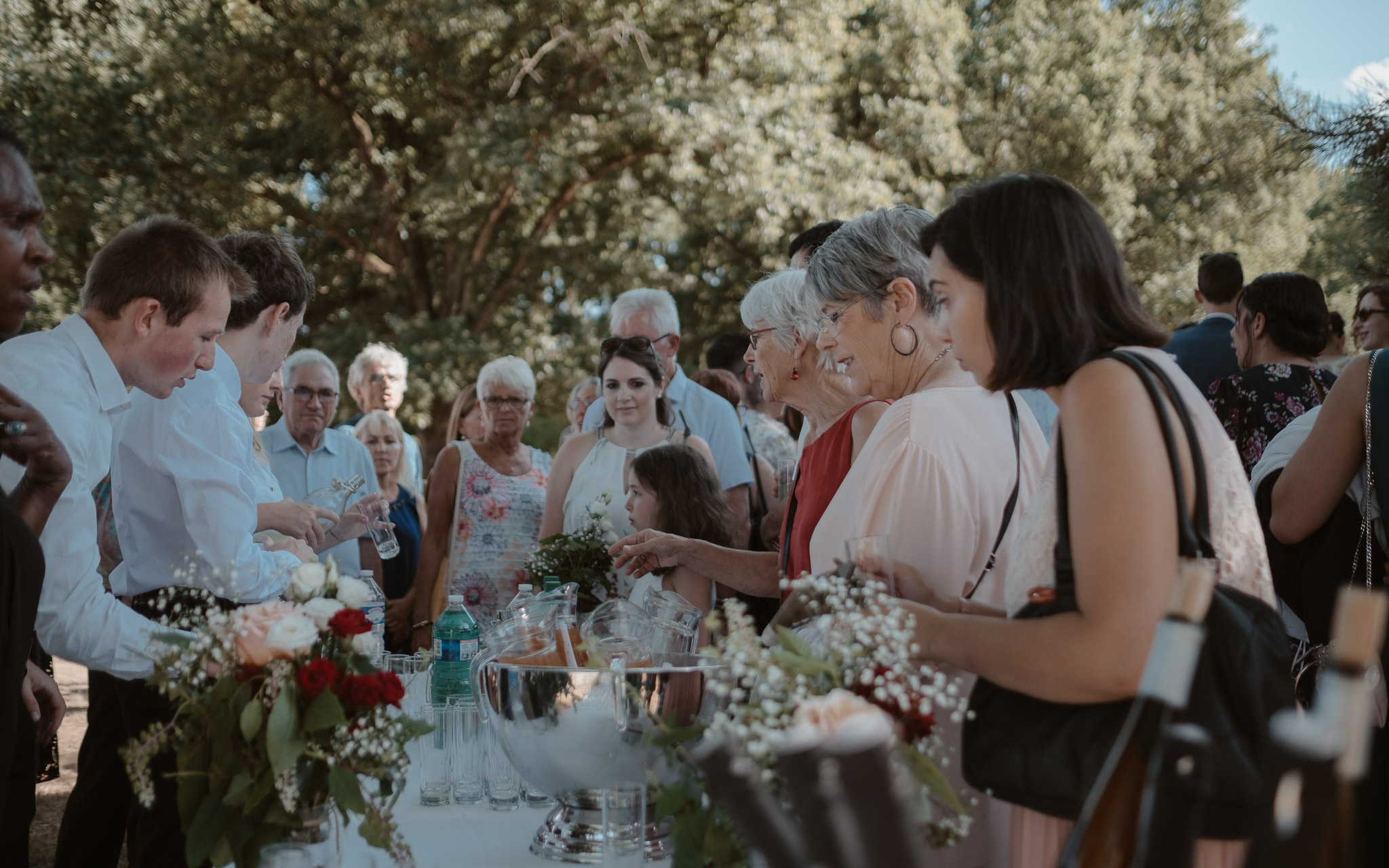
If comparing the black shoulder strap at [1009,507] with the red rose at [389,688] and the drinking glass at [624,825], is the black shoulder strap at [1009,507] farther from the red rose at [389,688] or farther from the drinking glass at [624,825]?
the red rose at [389,688]

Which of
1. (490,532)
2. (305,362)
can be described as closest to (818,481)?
(490,532)

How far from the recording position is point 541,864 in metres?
1.71

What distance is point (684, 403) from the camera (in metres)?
4.79

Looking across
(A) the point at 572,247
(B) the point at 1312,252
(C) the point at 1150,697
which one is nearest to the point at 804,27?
(A) the point at 572,247

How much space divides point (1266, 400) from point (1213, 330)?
1.33 m

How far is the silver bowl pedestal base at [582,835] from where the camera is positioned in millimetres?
1701

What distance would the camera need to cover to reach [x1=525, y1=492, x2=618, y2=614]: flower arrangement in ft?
11.6

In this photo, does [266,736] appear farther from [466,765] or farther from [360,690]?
[466,765]

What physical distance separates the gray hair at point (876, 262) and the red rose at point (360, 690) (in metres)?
1.13

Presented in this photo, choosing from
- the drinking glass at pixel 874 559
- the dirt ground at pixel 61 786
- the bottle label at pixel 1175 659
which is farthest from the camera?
the dirt ground at pixel 61 786

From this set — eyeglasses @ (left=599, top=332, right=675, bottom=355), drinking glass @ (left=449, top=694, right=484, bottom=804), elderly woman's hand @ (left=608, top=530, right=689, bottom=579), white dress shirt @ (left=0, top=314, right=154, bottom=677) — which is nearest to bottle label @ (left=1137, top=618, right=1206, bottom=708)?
drinking glass @ (left=449, top=694, right=484, bottom=804)

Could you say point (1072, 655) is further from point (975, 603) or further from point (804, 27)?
point (804, 27)

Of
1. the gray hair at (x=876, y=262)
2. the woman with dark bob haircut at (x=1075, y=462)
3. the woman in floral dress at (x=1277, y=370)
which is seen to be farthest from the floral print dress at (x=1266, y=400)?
the woman with dark bob haircut at (x=1075, y=462)

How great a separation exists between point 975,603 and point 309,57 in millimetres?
11876
